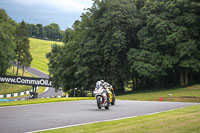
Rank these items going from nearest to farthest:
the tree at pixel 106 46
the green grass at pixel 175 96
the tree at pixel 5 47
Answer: the green grass at pixel 175 96, the tree at pixel 106 46, the tree at pixel 5 47

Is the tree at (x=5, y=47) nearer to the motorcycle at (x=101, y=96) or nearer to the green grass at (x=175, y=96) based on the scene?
the green grass at (x=175, y=96)

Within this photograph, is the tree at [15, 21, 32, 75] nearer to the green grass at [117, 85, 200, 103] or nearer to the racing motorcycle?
the green grass at [117, 85, 200, 103]

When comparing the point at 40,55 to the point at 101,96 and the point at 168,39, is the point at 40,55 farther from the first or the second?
the point at 101,96

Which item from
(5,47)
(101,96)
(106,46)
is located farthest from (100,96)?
(5,47)

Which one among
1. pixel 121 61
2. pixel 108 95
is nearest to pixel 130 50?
pixel 121 61

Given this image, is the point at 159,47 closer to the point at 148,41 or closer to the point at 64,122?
the point at 148,41

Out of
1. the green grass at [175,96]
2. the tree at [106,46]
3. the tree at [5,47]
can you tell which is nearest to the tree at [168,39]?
the tree at [106,46]

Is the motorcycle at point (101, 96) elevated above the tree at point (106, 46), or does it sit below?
below

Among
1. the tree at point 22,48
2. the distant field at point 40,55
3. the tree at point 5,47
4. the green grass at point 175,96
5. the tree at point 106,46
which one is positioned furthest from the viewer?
the distant field at point 40,55

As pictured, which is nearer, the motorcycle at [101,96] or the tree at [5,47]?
the motorcycle at [101,96]

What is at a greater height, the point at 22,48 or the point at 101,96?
the point at 22,48

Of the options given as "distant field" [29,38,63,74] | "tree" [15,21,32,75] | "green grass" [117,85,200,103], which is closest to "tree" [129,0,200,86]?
"green grass" [117,85,200,103]

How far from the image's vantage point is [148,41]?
4184 cm

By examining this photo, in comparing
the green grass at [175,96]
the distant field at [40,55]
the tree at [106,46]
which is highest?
the distant field at [40,55]
